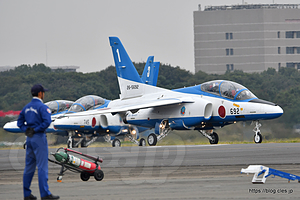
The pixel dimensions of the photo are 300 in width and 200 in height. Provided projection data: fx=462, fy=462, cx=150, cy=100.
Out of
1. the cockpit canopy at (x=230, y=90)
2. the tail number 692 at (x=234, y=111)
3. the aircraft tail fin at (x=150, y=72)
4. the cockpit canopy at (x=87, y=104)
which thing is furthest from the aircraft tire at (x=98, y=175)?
the aircraft tail fin at (x=150, y=72)

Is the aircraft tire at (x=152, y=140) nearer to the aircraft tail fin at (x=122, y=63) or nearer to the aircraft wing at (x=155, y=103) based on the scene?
the aircraft wing at (x=155, y=103)

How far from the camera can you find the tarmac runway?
23.4ft

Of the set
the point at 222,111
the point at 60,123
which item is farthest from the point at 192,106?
the point at 60,123

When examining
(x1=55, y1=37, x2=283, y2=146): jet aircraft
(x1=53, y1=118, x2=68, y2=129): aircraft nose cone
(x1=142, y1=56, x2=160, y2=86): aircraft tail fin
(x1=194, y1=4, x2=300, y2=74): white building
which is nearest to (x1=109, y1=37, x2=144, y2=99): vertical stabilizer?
(x1=55, y1=37, x2=283, y2=146): jet aircraft

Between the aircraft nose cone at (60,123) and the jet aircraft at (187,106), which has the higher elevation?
the jet aircraft at (187,106)

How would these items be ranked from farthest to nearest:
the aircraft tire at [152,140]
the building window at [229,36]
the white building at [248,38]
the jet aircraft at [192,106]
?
the building window at [229,36] → the white building at [248,38] → the aircraft tire at [152,140] → the jet aircraft at [192,106]

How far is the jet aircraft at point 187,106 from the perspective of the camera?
797 inches

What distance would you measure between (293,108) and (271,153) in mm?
14183

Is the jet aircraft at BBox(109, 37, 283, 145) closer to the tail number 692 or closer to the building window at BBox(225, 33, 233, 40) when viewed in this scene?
the tail number 692

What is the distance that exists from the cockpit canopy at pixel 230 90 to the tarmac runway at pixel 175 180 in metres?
7.66

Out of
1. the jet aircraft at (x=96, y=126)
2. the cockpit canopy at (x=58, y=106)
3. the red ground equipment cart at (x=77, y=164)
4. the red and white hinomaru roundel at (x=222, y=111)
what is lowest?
the jet aircraft at (x=96, y=126)

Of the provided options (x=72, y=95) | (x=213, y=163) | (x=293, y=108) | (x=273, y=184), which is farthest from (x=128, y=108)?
(x=72, y=95)

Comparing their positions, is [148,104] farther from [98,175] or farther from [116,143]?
[98,175]

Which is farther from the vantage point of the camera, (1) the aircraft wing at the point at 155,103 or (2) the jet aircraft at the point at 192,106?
(1) the aircraft wing at the point at 155,103
